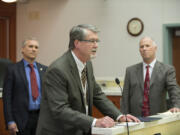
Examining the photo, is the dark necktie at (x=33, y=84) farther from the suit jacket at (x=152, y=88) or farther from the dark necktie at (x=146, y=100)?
the dark necktie at (x=146, y=100)

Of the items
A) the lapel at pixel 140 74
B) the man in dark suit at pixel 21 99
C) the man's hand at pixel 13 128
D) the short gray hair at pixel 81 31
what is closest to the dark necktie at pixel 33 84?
the man in dark suit at pixel 21 99

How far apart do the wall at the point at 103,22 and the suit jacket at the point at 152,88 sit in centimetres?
266

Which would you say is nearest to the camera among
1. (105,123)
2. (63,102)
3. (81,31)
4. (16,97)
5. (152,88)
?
(105,123)

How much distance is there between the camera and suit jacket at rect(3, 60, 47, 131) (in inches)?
147

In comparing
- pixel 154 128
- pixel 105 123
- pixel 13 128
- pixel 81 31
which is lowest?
pixel 13 128

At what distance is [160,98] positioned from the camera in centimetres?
393

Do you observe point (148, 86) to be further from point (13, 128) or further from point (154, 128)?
point (13, 128)

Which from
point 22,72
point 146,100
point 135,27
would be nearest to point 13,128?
point 22,72

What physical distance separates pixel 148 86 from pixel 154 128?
1329 mm

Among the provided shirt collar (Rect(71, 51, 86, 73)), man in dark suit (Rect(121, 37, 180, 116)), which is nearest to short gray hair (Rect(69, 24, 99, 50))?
shirt collar (Rect(71, 51, 86, 73))

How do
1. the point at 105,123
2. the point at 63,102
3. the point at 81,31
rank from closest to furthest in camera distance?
the point at 105,123 < the point at 63,102 < the point at 81,31

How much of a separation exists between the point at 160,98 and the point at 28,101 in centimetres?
135

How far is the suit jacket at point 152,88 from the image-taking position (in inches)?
154

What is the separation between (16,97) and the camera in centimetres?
379
